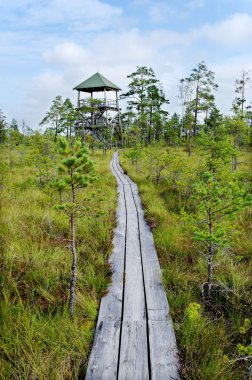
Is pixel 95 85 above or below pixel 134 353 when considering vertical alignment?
above

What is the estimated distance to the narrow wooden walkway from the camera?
7.38 ft

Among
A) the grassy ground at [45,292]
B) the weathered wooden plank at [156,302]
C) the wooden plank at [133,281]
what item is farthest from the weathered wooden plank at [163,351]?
the grassy ground at [45,292]

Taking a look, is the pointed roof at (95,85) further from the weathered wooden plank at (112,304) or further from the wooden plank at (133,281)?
the weathered wooden plank at (112,304)

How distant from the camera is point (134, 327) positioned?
9.06ft

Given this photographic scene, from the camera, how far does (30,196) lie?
8250 mm

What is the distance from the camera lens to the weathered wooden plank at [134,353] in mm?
2197

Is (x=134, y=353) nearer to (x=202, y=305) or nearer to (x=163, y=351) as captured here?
(x=163, y=351)

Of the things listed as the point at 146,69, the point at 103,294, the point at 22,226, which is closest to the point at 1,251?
the point at 22,226

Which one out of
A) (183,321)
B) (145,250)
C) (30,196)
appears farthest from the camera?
(30,196)

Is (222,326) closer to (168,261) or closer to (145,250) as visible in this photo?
(168,261)

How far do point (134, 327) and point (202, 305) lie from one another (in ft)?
3.71

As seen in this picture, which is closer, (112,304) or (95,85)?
(112,304)

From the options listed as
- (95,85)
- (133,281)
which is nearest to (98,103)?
(95,85)

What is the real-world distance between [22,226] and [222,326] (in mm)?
4304
